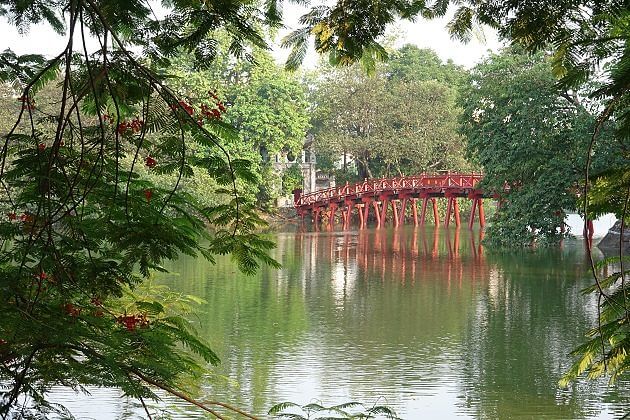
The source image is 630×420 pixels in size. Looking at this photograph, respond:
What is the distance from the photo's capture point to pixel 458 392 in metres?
10.3

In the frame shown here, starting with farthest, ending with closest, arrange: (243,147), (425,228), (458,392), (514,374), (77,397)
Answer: (425,228), (243,147), (514,374), (458,392), (77,397)

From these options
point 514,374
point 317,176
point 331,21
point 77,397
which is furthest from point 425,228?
point 331,21

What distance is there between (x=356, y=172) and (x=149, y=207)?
1511 inches

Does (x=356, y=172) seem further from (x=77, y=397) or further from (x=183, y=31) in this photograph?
(x=183, y=31)

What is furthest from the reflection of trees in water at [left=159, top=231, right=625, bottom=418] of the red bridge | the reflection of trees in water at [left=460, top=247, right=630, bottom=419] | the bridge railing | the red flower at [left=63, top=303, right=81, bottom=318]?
the red bridge

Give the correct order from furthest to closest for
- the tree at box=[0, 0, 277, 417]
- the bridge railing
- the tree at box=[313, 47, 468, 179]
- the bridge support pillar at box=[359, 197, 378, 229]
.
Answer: the tree at box=[313, 47, 468, 179], the bridge support pillar at box=[359, 197, 378, 229], the bridge railing, the tree at box=[0, 0, 277, 417]

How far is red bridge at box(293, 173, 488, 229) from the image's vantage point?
32600 mm

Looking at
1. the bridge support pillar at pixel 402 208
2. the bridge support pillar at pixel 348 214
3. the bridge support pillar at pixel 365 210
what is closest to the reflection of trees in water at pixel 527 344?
the bridge support pillar at pixel 402 208

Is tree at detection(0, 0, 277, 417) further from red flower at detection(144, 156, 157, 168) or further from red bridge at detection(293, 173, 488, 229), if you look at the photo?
red bridge at detection(293, 173, 488, 229)

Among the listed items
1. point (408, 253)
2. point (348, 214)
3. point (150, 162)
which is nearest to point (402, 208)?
point (348, 214)

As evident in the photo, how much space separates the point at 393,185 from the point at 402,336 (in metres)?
21.8

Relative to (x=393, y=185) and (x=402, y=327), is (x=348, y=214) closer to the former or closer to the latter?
(x=393, y=185)

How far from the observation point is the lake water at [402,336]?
991cm

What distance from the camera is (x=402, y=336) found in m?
13.4
